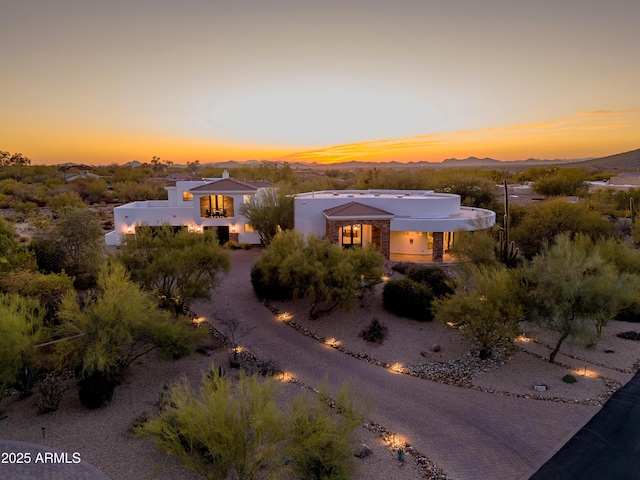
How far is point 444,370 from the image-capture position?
47.1 ft

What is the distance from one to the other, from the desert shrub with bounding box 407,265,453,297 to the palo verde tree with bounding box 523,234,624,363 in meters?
5.68

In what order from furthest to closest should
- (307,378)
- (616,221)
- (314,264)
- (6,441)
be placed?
A: (616,221)
(314,264)
(307,378)
(6,441)

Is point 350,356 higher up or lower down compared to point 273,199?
lower down

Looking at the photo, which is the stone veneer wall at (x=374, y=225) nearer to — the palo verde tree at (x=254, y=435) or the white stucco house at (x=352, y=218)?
the white stucco house at (x=352, y=218)

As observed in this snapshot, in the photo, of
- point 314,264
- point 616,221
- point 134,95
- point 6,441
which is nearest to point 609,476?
point 314,264

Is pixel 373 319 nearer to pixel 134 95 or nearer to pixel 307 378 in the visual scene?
pixel 307 378

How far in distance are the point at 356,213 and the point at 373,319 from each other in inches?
369

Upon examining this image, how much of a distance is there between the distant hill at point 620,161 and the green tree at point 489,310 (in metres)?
147

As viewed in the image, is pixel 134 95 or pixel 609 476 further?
pixel 134 95

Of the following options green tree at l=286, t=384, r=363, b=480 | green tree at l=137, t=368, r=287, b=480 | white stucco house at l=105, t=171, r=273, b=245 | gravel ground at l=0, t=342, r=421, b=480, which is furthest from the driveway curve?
white stucco house at l=105, t=171, r=273, b=245

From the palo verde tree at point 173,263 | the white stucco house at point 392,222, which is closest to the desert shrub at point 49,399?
the palo verde tree at point 173,263

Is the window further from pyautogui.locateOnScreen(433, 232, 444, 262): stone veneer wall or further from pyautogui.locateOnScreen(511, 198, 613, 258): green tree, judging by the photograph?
pyautogui.locateOnScreen(511, 198, 613, 258): green tree

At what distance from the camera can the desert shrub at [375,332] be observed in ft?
54.2

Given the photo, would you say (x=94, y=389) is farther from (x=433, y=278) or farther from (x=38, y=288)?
(x=433, y=278)
